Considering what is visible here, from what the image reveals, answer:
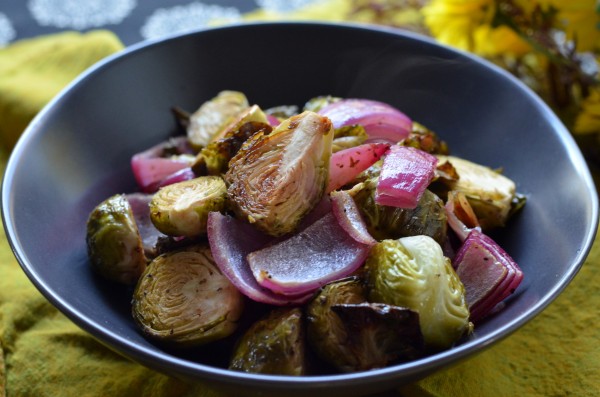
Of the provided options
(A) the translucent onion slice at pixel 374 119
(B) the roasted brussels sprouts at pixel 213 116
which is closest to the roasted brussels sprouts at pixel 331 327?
(A) the translucent onion slice at pixel 374 119

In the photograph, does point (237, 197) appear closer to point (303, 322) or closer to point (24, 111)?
point (303, 322)

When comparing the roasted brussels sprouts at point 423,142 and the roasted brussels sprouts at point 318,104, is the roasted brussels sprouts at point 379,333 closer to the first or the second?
the roasted brussels sprouts at point 423,142

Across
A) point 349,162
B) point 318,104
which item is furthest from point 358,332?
point 318,104

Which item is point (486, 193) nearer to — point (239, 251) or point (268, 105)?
point (239, 251)

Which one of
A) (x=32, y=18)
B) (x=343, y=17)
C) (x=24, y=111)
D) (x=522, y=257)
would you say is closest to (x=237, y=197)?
(x=522, y=257)

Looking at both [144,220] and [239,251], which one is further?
[144,220]

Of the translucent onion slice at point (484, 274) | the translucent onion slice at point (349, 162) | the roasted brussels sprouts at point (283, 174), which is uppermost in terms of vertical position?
the roasted brussels sprouts at point (283, 174)
